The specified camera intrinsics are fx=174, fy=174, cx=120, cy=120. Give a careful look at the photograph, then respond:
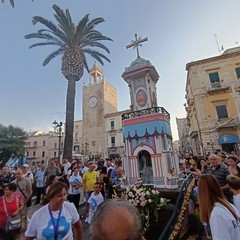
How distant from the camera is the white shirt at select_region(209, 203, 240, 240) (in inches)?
67.1

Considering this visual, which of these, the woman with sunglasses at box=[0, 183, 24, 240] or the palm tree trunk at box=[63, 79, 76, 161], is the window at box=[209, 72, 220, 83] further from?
the woman with sunglasses at box=[0, 183, 24, 240]

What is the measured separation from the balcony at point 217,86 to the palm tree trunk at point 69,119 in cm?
1725

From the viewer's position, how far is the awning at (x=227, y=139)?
19.8 meters

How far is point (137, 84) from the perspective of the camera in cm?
816

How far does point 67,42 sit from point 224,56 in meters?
19.8

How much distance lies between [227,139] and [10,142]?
29470 millimetres

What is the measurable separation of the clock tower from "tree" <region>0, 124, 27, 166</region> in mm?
14728

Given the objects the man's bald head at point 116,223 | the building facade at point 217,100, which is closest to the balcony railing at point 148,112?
the man's bald head at point 116,223

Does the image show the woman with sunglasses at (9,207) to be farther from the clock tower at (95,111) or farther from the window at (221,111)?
the clock tower at (95,111)

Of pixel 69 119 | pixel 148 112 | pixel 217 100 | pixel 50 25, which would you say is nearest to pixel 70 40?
pixel 50 25

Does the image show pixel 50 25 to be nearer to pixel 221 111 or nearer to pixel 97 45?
A: pixel 97 45

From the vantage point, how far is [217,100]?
2167 centimetres

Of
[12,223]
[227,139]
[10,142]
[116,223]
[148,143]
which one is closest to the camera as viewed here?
[116,223]

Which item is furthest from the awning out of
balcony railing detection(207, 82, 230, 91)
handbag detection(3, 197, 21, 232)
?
handbag detection(3, 197, 21, 232)
